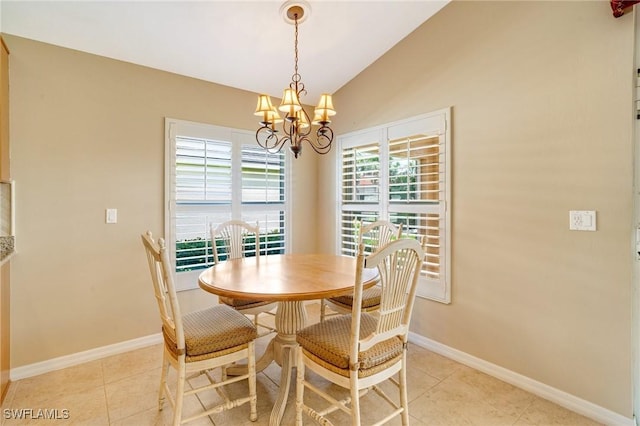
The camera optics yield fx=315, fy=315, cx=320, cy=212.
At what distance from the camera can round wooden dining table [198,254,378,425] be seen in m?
1.63

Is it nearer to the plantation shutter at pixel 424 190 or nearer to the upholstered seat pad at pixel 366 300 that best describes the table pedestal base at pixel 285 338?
the upholstered seat pad at pixel 366 300

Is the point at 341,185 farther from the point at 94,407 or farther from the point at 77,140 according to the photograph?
the point at 94,407

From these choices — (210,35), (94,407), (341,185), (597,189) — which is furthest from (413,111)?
(94,407)

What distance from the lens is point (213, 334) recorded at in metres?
1.71

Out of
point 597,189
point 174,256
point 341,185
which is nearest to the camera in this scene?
point 597,189

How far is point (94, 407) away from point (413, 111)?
3.21 m

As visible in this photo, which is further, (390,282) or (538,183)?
(538,183)

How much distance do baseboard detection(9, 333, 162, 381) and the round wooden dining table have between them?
1.23m

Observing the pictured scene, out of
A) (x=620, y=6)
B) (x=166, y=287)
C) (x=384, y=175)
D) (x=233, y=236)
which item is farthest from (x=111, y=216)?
(x=620, y=6)

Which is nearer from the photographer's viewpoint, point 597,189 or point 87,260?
point 597,189

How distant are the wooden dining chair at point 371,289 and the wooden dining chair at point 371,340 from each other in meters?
0.58

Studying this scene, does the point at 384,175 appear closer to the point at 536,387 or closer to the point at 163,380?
the point at 536,387

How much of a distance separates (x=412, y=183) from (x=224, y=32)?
2.01 metres

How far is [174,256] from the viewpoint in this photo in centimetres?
293
